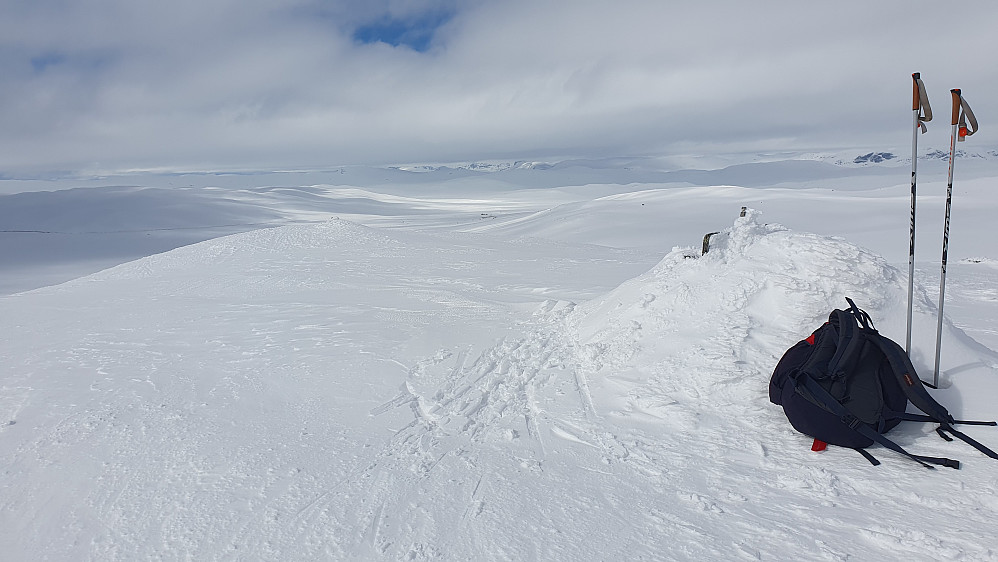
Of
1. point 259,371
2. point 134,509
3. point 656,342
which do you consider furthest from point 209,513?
point 656,342

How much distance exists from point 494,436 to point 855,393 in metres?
2.45

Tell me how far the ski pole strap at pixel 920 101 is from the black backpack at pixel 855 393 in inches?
64.9

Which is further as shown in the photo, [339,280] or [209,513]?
[339,280]

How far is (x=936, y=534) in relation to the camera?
2691 millimetres

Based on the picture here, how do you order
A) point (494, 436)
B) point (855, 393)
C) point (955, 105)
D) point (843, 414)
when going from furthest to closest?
point (494, 436)
point (955, 105)
point (855, 393)
point (843, 414)

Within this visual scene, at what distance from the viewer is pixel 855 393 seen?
3.58 meters

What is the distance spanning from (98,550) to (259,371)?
275cm

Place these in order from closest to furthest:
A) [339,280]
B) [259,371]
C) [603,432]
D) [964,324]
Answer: [603,432] → [259,371] → [964,324] → [339,280]

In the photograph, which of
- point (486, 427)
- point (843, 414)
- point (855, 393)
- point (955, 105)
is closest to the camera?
point (843, 414)

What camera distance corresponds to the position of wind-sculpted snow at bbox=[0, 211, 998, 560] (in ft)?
9.43

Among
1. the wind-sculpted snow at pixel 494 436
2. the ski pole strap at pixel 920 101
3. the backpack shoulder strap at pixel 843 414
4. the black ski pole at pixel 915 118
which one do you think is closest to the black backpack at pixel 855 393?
the backpack shoulder strap at pixel 843 414

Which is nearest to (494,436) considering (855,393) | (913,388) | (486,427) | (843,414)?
(486,427)

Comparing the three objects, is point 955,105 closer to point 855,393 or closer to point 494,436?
point 855,393

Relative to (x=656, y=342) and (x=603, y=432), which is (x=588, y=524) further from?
(x=656, y=342)
